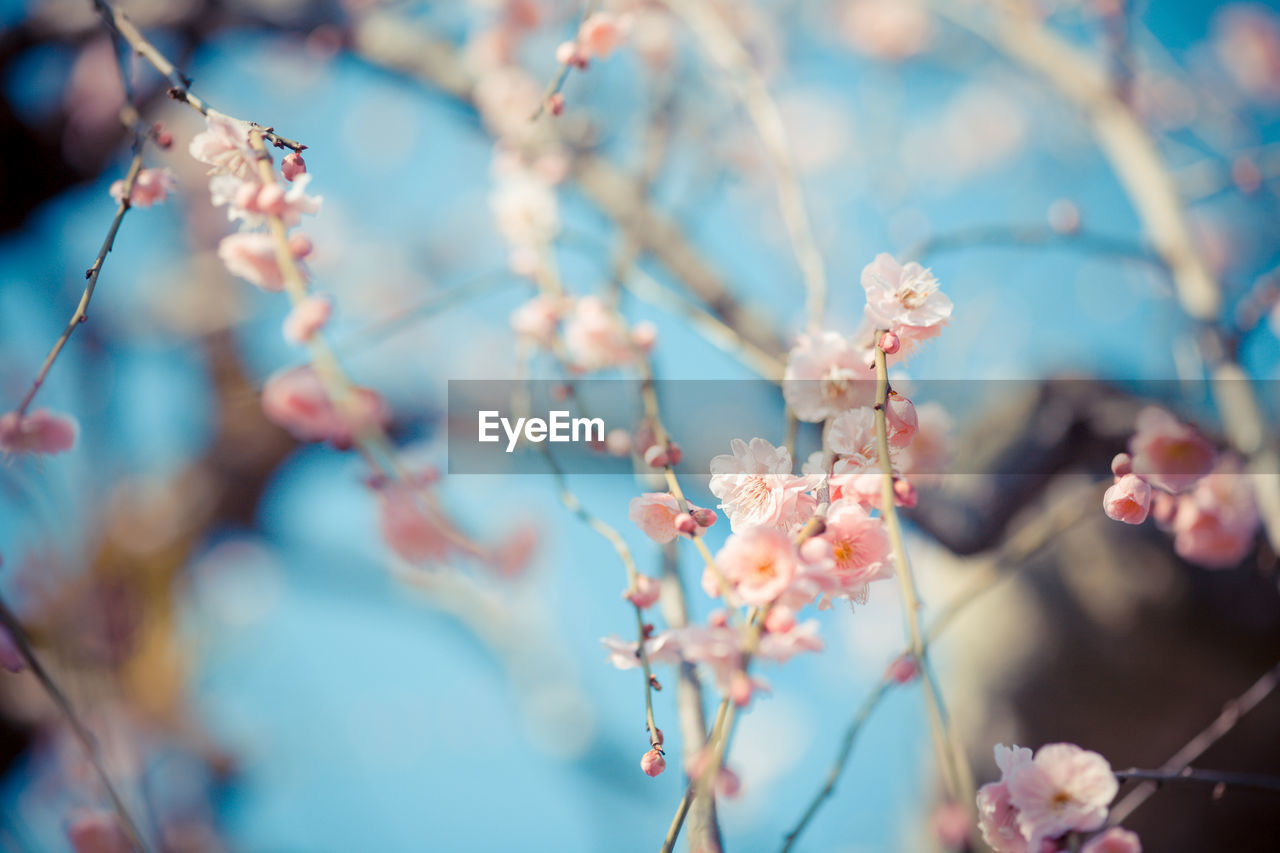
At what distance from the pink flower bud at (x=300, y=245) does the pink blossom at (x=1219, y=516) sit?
1.04 meters

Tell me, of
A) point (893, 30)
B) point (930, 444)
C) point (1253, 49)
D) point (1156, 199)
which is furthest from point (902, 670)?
point (1253, 49)

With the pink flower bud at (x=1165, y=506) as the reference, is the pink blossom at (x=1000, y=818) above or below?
below

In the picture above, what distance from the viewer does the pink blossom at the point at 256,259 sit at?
0.69 meters

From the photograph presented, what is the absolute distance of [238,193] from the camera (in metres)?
0.58

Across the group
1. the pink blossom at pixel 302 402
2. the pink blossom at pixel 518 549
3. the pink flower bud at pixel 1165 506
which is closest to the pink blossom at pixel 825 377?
the pink flower bud at pixel 1165 506

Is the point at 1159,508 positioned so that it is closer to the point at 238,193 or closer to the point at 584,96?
the point at 238,193

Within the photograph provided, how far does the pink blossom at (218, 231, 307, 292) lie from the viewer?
69cm

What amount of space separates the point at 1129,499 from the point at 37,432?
1034 mm

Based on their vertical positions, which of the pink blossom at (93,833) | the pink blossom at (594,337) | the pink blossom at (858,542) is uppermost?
the pink blossom at (594,337)

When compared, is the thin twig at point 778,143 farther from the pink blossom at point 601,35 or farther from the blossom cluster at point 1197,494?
the blossom cluster at point 1197,494

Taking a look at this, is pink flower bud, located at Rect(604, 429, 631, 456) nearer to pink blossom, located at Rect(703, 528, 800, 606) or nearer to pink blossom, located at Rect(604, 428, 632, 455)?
pink blossom, located at Rect(604, 428, 632, 455)

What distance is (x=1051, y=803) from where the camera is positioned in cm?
49

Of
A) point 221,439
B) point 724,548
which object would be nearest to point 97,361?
point 221,439

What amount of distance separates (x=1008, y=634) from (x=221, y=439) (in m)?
1.83
